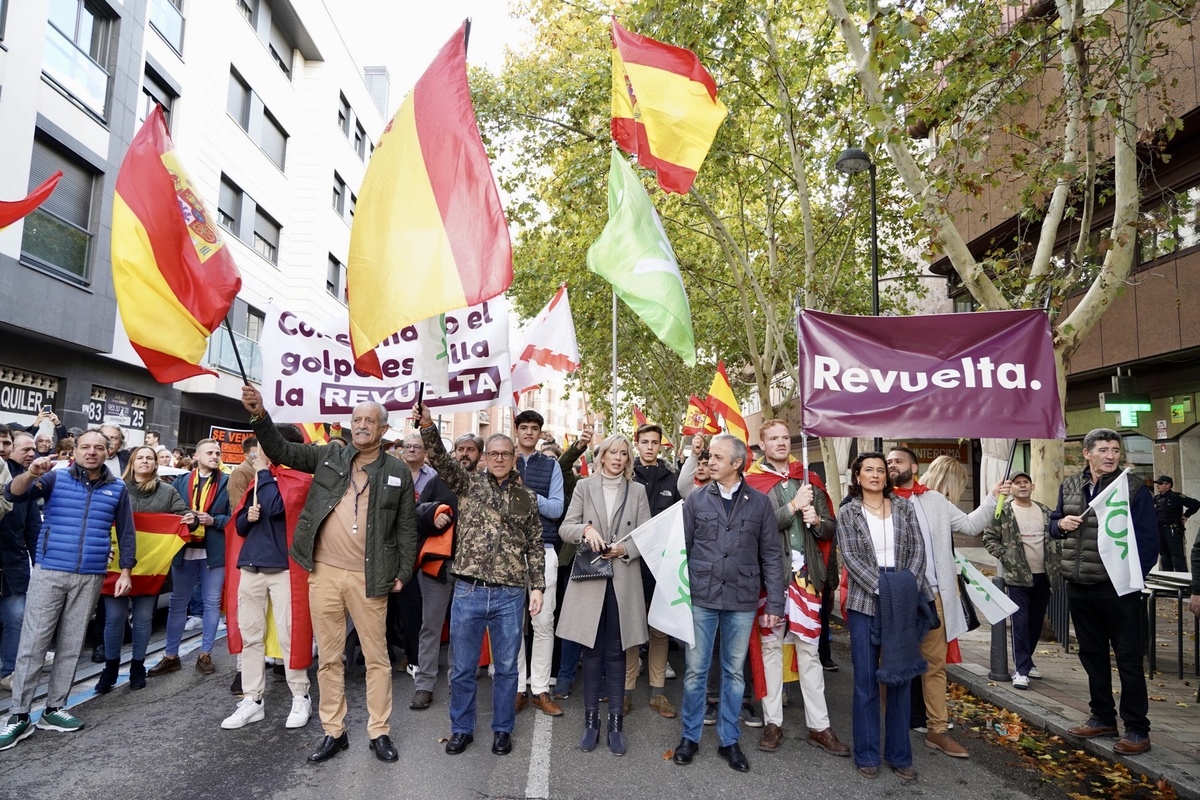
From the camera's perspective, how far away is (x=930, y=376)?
5.13 metres

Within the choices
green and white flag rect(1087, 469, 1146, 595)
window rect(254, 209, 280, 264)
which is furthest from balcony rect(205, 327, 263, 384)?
green and white flag rect(1087, 469, 1146, 595)

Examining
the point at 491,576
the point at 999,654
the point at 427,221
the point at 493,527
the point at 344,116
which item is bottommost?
the point at 999,654

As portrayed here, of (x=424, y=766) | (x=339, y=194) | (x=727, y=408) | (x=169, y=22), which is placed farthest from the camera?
(x=339, y=194)

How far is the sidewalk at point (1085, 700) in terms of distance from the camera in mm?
4773

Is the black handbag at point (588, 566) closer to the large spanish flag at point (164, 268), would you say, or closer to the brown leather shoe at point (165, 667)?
the large spanish flag at point (164, 268)

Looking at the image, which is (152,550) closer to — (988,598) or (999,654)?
(988,598)

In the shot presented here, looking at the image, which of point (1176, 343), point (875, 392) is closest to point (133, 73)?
point (875, 392)

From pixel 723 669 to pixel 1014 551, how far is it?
352cm

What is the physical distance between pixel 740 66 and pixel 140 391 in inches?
561

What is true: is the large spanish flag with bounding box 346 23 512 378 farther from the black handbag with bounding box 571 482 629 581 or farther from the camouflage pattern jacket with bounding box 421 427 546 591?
the black handbag with bounding box 571 482 629 581

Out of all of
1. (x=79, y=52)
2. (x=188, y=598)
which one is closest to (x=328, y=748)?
(x=188, y=598)

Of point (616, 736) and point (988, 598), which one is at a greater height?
point (988, 598)

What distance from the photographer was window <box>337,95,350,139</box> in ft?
92.6

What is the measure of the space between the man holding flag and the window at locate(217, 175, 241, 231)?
2033 cm
